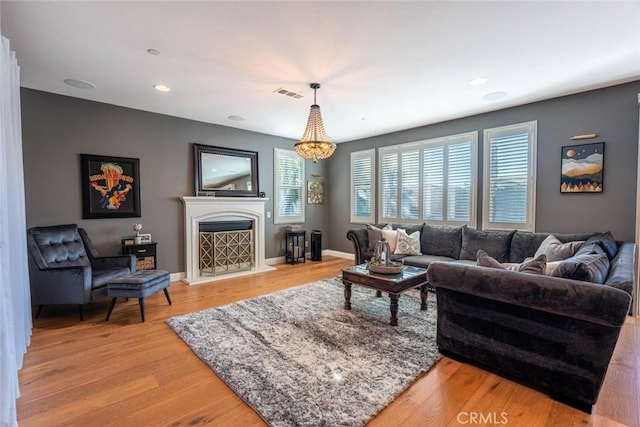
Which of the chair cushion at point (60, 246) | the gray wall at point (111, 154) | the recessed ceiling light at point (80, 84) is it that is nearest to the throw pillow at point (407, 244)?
the gray wall at point (111, 154)

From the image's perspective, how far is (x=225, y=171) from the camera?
220 inches

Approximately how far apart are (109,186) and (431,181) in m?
5.44

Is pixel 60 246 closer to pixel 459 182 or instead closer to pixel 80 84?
pixel 80 84

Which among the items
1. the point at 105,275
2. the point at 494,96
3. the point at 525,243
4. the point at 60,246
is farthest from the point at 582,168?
the point at 60,246

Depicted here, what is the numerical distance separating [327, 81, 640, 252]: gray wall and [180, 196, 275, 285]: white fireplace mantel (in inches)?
162

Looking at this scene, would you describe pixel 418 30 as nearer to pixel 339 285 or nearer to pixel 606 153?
pixel 606 153

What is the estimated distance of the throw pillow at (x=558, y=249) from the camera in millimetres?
3318

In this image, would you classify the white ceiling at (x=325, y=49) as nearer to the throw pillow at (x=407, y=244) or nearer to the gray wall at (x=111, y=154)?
the gray wall at (x=111, y=154)

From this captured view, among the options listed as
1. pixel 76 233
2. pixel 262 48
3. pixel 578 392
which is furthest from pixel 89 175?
pixel 578 392

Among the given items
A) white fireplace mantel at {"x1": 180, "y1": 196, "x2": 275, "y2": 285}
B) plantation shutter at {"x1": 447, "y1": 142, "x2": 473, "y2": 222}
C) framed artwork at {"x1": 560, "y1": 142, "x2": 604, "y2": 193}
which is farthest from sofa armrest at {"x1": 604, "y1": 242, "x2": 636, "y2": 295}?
white fireplace mantel at {"x1": 180, "y1": 196, "x2": 275, "y2": 285}

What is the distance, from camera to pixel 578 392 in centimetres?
191

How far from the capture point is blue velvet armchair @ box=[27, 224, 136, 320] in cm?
328
